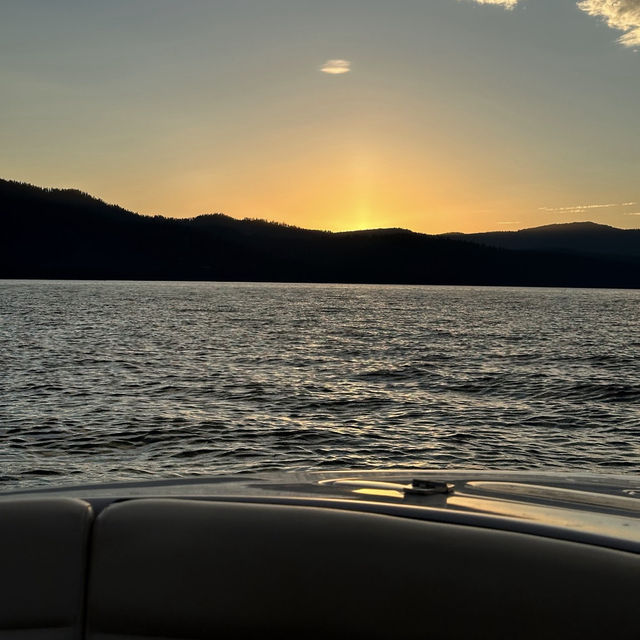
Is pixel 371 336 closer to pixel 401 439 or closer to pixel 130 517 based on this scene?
pixel 401 439

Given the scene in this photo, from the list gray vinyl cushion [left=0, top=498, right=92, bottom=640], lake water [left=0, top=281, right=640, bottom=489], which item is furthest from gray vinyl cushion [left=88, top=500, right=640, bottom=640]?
lake water [left=0, top=281, right=640, bottom=489]

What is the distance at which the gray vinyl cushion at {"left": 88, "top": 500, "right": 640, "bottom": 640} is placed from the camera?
2.76 m

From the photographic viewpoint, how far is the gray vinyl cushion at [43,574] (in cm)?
309

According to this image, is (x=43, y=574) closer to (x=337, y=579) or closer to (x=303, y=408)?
(x=337, y=579)

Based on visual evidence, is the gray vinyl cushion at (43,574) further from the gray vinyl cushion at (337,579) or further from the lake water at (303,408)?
the lake water at (303,408)

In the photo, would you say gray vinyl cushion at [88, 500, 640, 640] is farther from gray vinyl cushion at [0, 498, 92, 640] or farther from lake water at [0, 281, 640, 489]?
lake water at [0, 281, 640, 489]

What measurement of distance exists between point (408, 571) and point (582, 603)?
0.61 meters

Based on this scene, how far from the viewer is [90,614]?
3100 mm

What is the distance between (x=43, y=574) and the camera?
3143 millimetres

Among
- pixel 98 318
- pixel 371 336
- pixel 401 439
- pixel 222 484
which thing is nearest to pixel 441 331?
pixel 371 336

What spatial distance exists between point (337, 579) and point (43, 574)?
1169mm

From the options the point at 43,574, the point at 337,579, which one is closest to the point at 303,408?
the point at 43,574

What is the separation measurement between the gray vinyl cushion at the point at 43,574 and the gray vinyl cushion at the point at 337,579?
0.23 ft

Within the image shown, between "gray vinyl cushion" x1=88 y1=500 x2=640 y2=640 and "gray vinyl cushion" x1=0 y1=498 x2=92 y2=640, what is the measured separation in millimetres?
69
